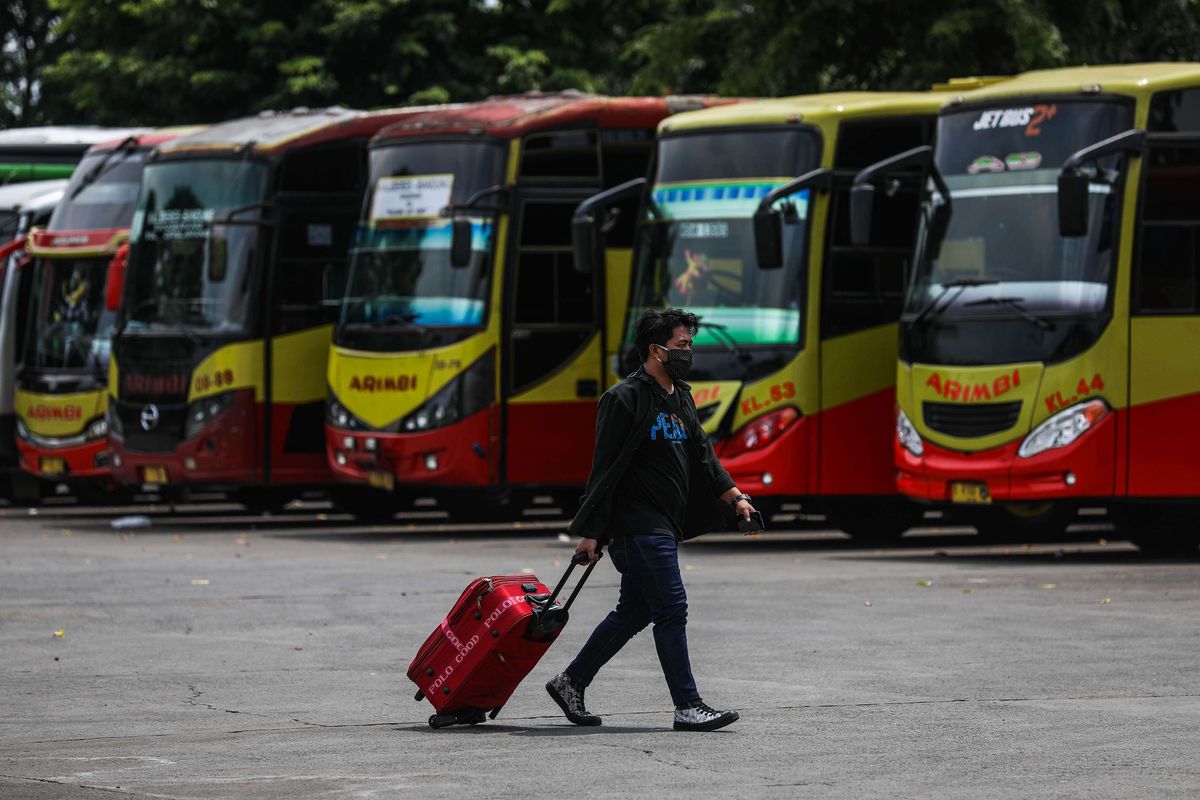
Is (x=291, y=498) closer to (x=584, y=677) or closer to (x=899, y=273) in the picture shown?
(x=899, y=273)

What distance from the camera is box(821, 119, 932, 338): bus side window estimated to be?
20.0 m

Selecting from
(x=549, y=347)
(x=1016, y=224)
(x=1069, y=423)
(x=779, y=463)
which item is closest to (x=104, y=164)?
(x=549, y=347)

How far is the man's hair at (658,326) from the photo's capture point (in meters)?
9.95

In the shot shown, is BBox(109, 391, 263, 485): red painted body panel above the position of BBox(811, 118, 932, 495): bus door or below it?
below

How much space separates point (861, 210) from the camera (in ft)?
63.5

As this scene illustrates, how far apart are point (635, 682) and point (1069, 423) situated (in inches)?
283

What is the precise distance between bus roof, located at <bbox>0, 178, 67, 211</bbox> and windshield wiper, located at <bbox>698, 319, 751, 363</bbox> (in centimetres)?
1113

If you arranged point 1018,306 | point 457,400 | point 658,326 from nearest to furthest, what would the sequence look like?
point 658,326
point 1018,306
point 457,400

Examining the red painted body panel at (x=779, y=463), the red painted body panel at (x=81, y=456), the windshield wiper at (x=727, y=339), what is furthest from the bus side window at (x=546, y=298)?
the red painted body panel at (x=81, y=456)

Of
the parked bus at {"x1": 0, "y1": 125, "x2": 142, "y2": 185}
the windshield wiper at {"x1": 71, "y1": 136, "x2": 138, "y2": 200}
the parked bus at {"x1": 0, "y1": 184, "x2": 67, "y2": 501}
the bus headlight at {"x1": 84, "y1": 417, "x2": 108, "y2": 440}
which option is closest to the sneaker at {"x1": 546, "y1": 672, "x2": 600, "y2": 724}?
the bus headlight at {"x1": 84, "y1": 417, "x2": 108, "y2": 440}

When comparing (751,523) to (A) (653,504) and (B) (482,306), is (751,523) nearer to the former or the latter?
(A) (653,504)

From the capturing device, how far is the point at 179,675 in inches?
465

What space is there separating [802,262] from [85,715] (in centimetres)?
1040

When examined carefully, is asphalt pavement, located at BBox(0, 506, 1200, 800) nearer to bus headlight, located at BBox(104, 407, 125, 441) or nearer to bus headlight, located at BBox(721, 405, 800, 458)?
bus headlight, located at BBox(721, 405, 800, 458)
